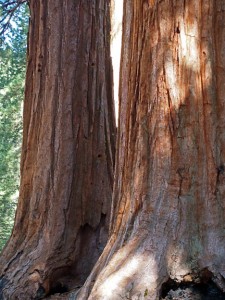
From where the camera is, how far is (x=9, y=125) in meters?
20.1

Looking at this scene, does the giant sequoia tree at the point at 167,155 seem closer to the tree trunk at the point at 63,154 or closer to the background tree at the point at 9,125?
the tree trunk at the point at 63,154

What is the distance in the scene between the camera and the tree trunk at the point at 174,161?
360 centimetres

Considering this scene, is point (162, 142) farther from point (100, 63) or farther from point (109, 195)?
point (100, 63)

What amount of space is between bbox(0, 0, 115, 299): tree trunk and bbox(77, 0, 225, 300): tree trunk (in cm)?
161

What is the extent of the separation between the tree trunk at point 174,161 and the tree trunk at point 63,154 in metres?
1.61

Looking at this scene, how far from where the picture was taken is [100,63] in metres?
6.42

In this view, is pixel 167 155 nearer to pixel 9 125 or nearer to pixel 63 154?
pixel 63 154

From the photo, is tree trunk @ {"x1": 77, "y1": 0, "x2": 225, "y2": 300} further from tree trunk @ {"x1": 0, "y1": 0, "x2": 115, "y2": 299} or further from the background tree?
the background tree

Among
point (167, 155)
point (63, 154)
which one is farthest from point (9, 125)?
point (167, 155)

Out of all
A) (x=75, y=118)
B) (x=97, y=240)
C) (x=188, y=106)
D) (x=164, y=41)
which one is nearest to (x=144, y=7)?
(x=164, y=41)

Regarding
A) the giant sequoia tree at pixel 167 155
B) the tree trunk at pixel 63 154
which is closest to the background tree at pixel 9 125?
the tree trunk at pixel 63 154

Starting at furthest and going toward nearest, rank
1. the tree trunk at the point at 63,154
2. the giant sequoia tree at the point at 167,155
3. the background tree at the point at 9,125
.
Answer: the background tree at the point at 9,125, the tree trunk at the point at 63,154, the giant sequoia tree at the point at 167,155

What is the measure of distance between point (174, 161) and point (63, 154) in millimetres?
2226

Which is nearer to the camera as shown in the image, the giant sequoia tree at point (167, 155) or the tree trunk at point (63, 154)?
the giant sequoia tree at point (167, 155)
